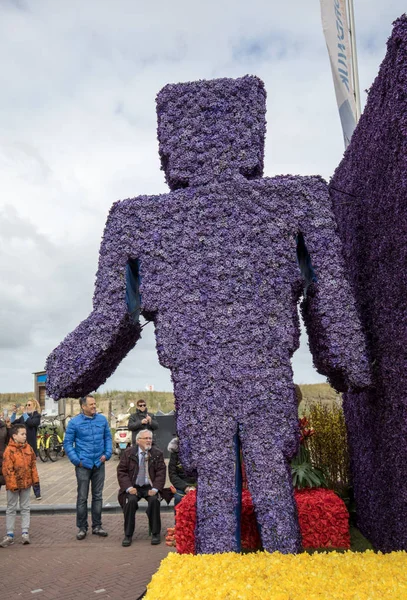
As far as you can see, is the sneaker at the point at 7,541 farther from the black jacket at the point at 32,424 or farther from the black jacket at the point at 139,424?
the black jacket at the point at 32,424

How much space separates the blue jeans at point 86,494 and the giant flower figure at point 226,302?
335cm

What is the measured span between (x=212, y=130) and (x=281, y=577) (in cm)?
359

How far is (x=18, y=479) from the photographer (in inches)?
297

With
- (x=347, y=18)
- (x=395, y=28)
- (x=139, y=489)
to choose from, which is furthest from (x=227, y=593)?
(x=347, y=18)

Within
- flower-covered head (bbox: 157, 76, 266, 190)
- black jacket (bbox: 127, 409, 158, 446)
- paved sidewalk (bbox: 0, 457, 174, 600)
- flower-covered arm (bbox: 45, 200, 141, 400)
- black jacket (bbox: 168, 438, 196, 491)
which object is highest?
flower-covered head (bbox: 157, 76, 266, 190)

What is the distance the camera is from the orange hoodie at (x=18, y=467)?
7.50 meters

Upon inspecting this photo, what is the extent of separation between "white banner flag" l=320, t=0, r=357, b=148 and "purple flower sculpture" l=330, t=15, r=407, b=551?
340 centimetres

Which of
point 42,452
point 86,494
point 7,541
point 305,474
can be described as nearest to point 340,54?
point 305,474

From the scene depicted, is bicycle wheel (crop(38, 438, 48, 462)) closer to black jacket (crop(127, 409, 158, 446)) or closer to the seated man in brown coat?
black jacket (crop(127, 409, 158, 446))

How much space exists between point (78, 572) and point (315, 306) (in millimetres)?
4128

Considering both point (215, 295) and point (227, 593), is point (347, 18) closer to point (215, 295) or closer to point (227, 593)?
point (215, 295)

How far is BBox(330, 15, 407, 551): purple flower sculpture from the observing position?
159 inches

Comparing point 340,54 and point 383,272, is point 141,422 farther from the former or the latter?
point 340,54

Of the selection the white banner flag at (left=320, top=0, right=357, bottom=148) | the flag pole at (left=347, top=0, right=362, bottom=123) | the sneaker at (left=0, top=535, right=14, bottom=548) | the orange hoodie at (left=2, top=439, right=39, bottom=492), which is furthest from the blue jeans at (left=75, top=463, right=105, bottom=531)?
the flag pole at (left=347, top=0, right=362, bottom=123)
